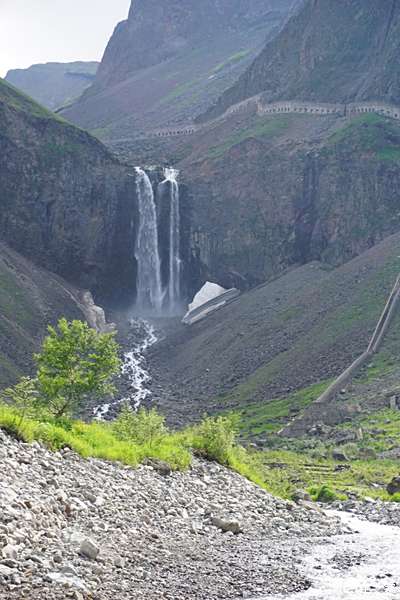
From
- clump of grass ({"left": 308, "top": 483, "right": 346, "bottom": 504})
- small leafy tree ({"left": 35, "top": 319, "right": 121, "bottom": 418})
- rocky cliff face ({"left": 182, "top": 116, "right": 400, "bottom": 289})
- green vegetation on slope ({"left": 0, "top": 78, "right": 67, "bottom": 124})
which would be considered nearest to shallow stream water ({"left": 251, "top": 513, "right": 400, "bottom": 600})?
→ small leafy tree ({"left": 35, "top": 319, "right": 121, "bottom": 418})

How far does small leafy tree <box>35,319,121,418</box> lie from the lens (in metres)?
31.4

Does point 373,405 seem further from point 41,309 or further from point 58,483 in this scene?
point 58,483

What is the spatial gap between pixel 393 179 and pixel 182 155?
44.7 m

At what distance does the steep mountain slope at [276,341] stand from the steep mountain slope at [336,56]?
4844cm

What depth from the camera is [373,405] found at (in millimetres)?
70688

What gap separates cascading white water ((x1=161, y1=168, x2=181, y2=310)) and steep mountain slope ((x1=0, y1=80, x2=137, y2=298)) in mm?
5501

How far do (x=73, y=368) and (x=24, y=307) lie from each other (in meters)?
64.3

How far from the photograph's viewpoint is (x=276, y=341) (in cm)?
9075

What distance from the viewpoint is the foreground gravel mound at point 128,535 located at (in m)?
16.5

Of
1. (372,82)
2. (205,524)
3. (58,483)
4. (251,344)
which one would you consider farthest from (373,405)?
(372,82)

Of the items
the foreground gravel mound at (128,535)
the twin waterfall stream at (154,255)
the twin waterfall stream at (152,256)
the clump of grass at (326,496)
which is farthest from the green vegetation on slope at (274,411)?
the twin waterfall stream at (152,256)

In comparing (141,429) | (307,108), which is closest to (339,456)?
(141,429)

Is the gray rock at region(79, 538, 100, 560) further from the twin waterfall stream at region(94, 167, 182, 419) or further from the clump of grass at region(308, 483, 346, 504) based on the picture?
the twin waterfall stream at region(94, 167, 182, 419)

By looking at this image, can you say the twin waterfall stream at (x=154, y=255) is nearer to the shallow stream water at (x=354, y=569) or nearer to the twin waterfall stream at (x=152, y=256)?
the twin waterfall stream at (x=152, y=256)
